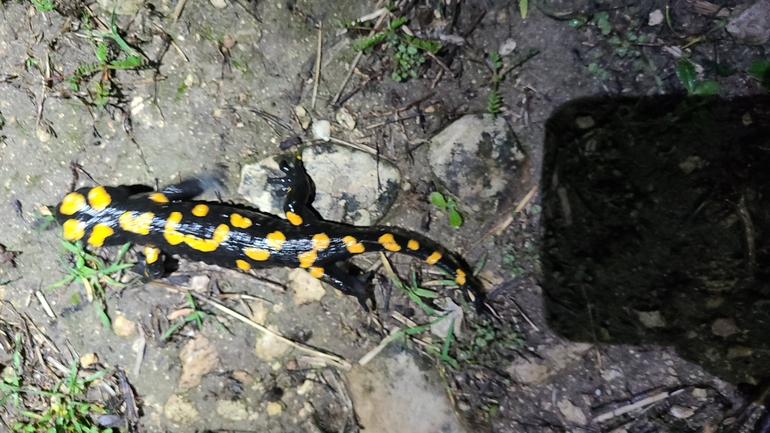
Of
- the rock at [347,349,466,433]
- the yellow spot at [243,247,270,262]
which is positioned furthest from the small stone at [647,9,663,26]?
the yellow spot at [243,247,270,262]

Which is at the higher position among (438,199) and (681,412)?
(438,199)

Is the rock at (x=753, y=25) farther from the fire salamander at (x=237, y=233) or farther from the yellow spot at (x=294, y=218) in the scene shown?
the yellow spot at (x=294, y=218)

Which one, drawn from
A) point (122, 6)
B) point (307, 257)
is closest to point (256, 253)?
point (307, 257)

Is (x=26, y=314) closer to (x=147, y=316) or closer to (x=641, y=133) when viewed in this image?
(x=147, y=316)

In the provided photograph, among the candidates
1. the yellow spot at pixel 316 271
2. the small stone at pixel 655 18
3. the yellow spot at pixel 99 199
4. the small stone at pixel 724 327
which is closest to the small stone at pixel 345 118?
the yellow spot at pixel 316 271

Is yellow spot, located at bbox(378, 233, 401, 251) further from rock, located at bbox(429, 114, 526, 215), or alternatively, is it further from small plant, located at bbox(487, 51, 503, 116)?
small plant, located at bbox(487, 51, 503, 116)

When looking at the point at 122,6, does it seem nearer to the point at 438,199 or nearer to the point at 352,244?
the point at 352,244
